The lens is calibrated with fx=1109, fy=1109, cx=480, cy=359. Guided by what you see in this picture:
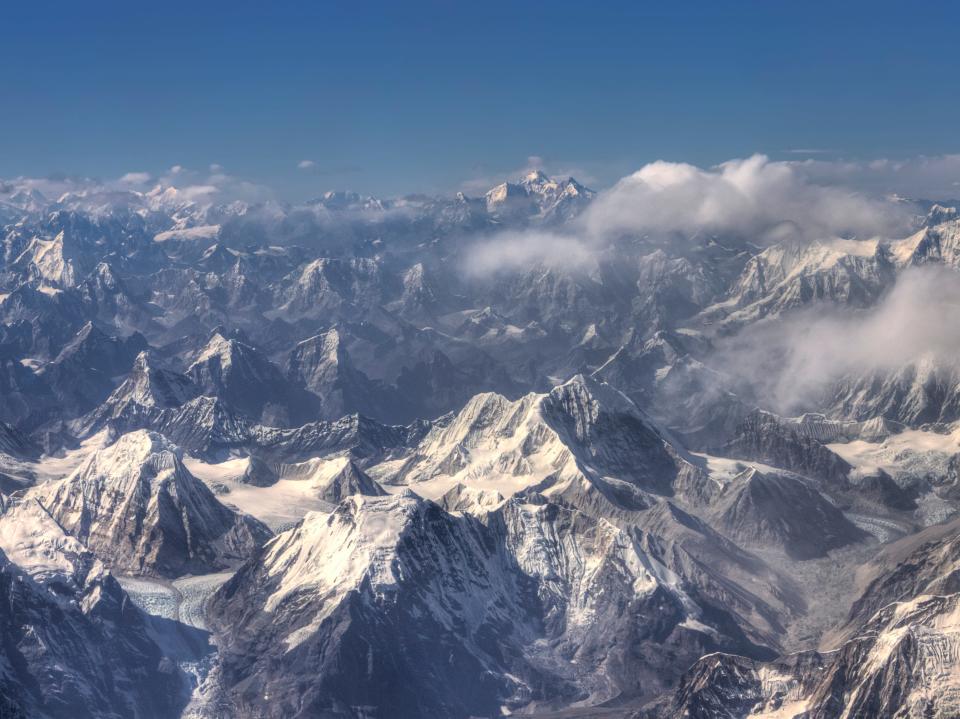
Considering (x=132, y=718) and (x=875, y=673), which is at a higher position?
(x=875, y=673)

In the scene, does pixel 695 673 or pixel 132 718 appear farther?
pixel 132 718

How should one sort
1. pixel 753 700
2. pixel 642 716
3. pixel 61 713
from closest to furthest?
pixel 753 700 → pixel 642 716 → pixel 61 713

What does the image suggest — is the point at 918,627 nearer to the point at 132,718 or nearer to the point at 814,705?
the point at 814,705

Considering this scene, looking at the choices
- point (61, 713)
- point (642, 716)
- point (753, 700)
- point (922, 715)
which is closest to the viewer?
point (922, 715)

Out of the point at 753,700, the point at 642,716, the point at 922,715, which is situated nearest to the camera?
the point at 922,715

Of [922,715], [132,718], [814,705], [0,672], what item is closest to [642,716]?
[814,705]

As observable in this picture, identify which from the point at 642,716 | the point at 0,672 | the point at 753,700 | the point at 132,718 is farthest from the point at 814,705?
the point at 0,672

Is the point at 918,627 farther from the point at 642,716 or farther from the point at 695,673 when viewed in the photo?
the point at 642,716

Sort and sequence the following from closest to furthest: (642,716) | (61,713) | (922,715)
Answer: (922,715), (642,716), (61,713)

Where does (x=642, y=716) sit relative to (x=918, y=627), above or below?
below
